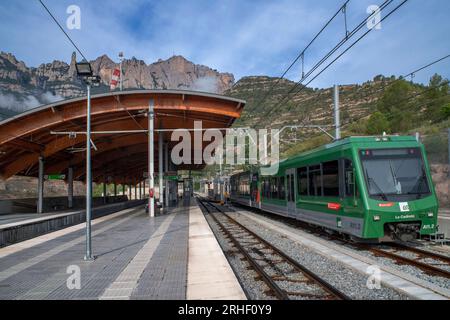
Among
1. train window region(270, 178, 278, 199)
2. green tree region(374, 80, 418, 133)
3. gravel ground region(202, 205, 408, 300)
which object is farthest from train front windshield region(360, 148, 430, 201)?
green tree region(374, 80, 418, 133)

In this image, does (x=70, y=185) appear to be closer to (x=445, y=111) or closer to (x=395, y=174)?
(x=395, y=174)

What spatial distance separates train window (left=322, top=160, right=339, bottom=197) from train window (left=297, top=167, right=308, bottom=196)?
6.66ft

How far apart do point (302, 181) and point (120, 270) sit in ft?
29.2

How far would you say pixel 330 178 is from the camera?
41.6 feet

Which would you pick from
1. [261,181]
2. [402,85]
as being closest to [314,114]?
[402,85]

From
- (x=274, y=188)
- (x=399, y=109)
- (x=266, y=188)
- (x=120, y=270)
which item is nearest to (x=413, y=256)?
(x=120, y=270)

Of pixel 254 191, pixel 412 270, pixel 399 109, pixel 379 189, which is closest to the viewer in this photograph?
pixel 412 270

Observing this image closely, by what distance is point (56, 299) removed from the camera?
21.3 feet

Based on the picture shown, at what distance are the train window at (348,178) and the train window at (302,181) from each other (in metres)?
3.71

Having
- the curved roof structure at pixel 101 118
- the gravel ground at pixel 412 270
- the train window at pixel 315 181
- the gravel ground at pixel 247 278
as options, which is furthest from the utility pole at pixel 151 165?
the gravel ground at pixel 412 270

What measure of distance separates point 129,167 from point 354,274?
4932cm

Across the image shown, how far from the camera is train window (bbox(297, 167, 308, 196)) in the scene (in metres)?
15.3

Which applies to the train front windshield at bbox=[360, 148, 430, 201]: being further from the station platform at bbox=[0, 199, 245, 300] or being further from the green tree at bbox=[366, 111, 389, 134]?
the green tree at bbox=[366, 111, 389, 134]
